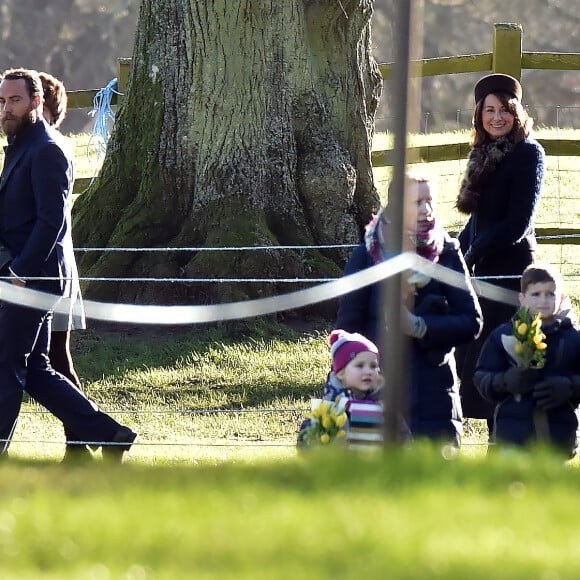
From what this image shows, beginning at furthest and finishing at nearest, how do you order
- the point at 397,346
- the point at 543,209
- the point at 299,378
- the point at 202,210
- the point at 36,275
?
1. the point at 543,209
2. the point at 202,210
3. the point at 299,378
4. the point at 36,275
5. the point at 397,346

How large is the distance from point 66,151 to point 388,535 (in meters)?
3.99

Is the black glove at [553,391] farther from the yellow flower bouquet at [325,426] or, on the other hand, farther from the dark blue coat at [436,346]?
the yellow flower bouquet at [325,426]

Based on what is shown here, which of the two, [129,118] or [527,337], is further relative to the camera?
[129,118]

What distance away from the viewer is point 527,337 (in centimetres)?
567

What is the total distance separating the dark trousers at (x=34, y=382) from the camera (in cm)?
677

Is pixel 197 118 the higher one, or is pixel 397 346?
pixel 197 118

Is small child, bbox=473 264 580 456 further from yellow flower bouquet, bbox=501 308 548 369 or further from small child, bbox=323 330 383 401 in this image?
small child, bbox=323 330 383 401

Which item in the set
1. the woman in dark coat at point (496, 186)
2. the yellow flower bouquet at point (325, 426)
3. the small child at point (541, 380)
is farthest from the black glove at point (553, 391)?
the woman in dark coat at point (496, 186)

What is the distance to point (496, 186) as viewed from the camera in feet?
23.2

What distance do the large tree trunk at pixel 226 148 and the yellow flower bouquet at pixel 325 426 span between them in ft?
15.5

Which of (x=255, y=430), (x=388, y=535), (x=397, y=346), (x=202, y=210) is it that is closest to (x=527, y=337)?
(x=397, y=346)

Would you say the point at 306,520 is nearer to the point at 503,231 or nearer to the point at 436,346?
the point at 436,346

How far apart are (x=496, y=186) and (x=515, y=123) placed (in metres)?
0.32

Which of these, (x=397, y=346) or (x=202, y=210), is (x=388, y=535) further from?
(x=202, y=210)
